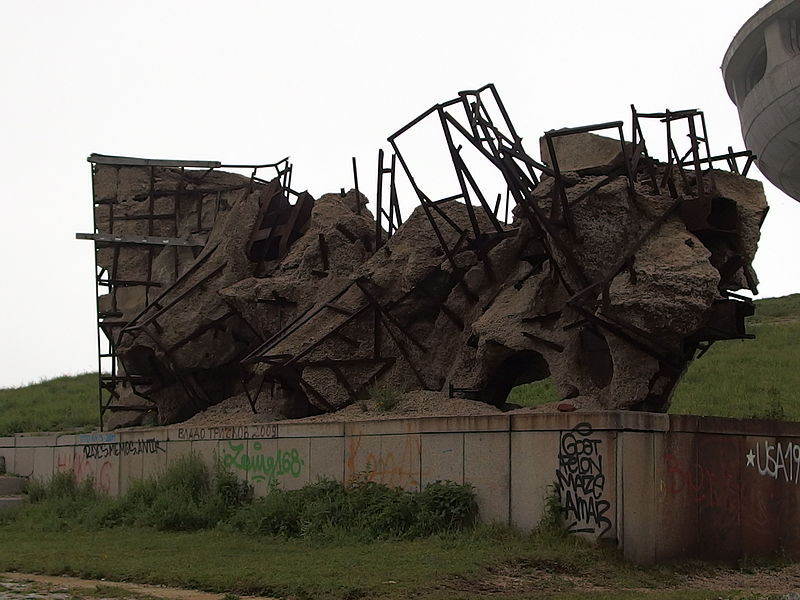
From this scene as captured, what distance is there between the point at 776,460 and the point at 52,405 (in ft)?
101

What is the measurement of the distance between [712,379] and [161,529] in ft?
69.0

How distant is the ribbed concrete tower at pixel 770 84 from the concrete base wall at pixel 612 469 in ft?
95.1

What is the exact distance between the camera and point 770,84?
41.2 metres

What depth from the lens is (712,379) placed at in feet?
108

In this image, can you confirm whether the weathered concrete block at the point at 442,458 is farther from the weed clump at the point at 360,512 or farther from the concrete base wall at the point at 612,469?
the weed clump at the point at 360,512

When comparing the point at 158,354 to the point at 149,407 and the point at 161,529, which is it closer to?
the point at 149,407

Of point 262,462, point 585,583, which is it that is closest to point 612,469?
point 585,583

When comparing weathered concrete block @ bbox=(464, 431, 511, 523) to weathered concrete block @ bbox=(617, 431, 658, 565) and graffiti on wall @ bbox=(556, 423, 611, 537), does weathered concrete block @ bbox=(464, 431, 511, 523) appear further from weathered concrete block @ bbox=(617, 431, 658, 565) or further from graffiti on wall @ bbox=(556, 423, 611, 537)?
weathered concrete block @ bbox=(617, 431, 658, 565)

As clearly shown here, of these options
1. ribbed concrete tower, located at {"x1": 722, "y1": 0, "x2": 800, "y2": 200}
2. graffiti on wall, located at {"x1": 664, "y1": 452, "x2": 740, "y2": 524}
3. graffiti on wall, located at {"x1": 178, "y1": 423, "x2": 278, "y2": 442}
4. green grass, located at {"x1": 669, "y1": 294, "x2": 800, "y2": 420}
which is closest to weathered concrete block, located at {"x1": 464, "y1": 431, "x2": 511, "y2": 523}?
graffiti on wall, located at {"x1": 664, "y1": 452, "x2": 740, "y2": 524}

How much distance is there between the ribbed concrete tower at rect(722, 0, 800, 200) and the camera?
40031mm

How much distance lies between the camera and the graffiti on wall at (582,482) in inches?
496

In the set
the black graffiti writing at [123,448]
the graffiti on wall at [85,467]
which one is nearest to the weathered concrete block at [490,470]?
the black graffiti writing at [123,448]

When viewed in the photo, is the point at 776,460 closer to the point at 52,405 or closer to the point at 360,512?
the point at 360,512

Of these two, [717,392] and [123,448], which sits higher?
[717,392]
